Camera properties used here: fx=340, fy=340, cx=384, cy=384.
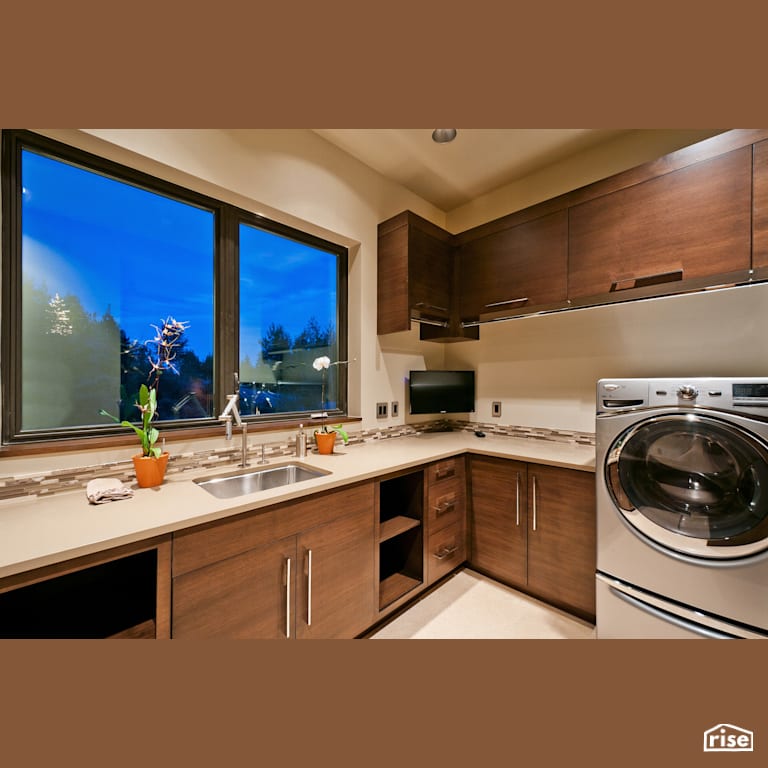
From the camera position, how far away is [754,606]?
48.8 inches

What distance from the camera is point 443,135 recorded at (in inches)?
80.7

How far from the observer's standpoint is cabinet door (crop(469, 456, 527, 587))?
1.93m

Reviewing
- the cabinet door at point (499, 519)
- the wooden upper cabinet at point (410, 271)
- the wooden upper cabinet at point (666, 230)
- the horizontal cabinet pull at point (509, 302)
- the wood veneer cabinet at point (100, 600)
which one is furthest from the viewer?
the wooden upper cabinet at point (410, 271)

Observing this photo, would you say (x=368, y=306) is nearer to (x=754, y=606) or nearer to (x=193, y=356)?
(x=193, y=356)

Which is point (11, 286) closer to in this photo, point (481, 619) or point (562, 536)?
point (481, 619)

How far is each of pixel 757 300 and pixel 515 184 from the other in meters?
1.67

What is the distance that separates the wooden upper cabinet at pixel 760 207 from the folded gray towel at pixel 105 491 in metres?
2.71

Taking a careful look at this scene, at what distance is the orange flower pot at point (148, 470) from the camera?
1368 mm

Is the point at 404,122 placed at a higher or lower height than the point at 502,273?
higher

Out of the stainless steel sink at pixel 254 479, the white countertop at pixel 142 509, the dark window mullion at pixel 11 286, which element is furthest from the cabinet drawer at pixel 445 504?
the dark window mullion at pixel 11 286

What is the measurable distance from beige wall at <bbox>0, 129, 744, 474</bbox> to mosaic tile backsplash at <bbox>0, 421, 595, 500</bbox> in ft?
0.17

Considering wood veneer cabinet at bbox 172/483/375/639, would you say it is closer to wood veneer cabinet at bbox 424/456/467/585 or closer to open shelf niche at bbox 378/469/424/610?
open shelf niche at bbox 378/469/424/610

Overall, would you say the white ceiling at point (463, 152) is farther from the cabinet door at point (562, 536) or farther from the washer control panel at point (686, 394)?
the cabinet door at point (562, 536)
